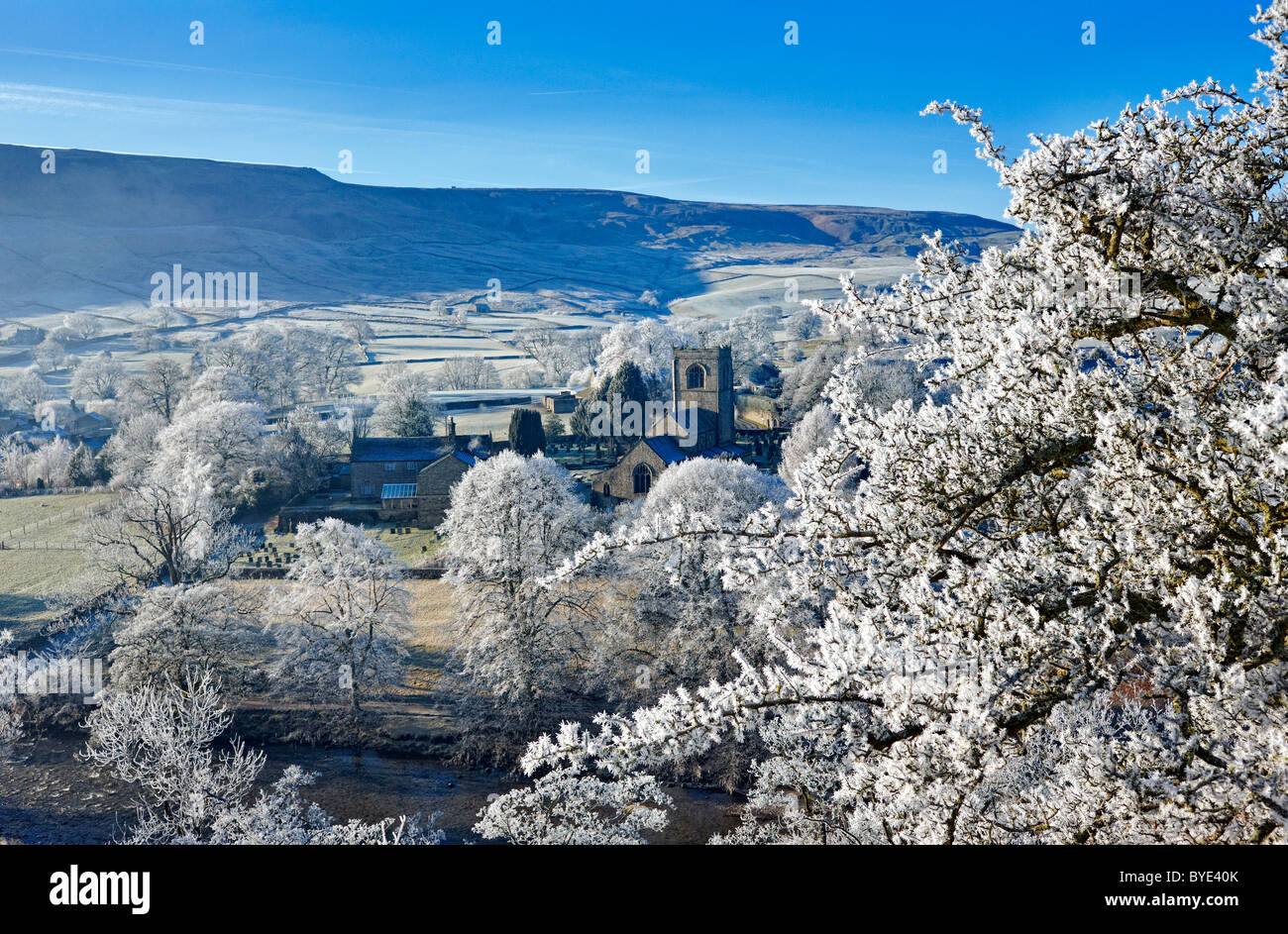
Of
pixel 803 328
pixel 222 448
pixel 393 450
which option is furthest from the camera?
pixel 803 328

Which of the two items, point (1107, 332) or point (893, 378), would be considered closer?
point (1107, 332)

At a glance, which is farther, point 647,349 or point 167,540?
point 647,349

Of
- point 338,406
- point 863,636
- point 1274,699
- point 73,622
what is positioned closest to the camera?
point 1274,699

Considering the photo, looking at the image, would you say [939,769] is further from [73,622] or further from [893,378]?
[893,378]

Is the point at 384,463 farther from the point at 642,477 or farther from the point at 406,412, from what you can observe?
the point at 642,477

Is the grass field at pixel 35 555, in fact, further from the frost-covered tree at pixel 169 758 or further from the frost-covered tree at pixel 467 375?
the frost-covered tree at pixel 467 375

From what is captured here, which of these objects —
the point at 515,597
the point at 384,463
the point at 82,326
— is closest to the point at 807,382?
the point at 384,463

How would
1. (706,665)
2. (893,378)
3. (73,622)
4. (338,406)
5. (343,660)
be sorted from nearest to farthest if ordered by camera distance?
(706,665) < (343,660) < (73,622) < (893,378) < (338,406)

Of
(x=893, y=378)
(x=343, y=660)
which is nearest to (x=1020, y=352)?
(x=343, y=660)
